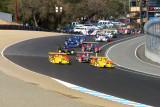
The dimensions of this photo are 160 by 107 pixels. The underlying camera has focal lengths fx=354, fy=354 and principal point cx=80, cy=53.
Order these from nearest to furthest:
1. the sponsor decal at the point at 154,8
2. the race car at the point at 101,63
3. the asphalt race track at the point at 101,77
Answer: the asphalt race track at the point at 101,77 < the race car at the point at 101,63 < the sponsor decal at the point at 154,8

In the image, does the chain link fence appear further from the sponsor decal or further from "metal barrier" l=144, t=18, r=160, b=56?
"metal barrier" l=144, t=18, r=160, b=56

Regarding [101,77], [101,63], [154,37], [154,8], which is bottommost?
[101,77]

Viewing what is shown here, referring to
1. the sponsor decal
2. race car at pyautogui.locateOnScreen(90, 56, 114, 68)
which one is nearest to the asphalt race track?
race car at pyautogui.locateOnScreen(90, 56, 114, 68)

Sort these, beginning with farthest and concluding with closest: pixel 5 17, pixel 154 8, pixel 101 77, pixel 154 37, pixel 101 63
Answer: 1. pixel 154 8
2. pixel 5 17
3. pixel 154 37
4. pixel 101 63
5. pixel 101 77

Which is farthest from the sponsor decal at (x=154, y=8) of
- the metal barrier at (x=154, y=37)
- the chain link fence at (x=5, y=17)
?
the metal barrier at (x=154, y=37)

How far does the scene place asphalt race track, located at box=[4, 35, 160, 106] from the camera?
59.0 feet

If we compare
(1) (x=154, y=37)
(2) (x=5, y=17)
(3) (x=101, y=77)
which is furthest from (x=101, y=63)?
(2) (x=5, y=17)

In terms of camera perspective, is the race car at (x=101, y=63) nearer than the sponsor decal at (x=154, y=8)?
Yes

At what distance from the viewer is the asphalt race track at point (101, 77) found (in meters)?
18.0

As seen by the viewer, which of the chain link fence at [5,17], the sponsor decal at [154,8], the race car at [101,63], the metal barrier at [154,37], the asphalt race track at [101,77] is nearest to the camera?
the asphalt race track at [101,77]

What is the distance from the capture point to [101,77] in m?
23.2

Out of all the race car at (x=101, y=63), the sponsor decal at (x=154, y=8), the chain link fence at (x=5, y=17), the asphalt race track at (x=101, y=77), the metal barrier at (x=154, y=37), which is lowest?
the asphalt race track at (x=101, y=77)

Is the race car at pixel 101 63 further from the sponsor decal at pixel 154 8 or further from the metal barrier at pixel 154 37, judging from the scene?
the sponsor decal at pixel 154 8

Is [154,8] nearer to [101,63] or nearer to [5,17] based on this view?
[5,17]
